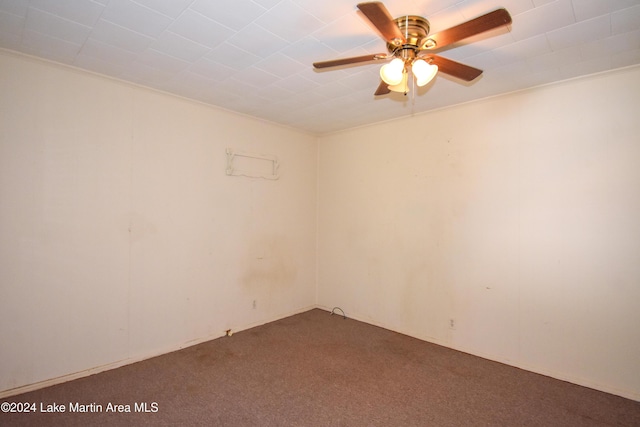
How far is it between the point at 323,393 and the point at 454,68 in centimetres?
253

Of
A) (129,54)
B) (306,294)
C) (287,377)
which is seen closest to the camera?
(129,54)

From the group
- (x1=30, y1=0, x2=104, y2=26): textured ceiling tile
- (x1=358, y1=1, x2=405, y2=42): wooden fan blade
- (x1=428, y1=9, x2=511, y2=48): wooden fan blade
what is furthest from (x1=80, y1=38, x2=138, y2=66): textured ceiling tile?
(x1=428, y1=9, x2=511, y2=48): wooden fan blade

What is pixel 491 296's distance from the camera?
3139 millimetres

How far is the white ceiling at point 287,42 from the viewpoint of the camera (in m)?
1.79

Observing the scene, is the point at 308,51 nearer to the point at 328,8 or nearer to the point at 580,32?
the point at 328,8

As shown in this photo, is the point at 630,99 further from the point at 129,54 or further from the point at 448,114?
the point at 129,54

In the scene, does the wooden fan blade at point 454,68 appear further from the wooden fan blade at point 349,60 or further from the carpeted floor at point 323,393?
the carpeted floor at point 323,393

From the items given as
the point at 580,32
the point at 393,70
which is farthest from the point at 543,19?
the point at 393,70

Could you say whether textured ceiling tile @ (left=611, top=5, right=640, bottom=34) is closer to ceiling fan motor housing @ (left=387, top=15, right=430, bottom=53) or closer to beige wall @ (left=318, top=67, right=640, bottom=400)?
beige wall @ (left=318, top=67, right=640, bottom=400)

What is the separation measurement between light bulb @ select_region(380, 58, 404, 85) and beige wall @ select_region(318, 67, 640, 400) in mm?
1878

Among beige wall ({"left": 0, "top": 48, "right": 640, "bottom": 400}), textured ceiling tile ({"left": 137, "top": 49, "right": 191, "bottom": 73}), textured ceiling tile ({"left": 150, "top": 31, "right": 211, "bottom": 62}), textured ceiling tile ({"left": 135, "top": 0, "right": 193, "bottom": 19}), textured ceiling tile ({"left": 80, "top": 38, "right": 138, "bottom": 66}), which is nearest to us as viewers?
textured ceiling tile ({"left": 135, "top": 0, "right": 193, "bottom": 19})

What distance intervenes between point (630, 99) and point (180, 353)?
4.63 m

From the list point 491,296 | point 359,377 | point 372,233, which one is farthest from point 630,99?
point 359,377

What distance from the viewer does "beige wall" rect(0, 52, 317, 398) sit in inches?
95.3
